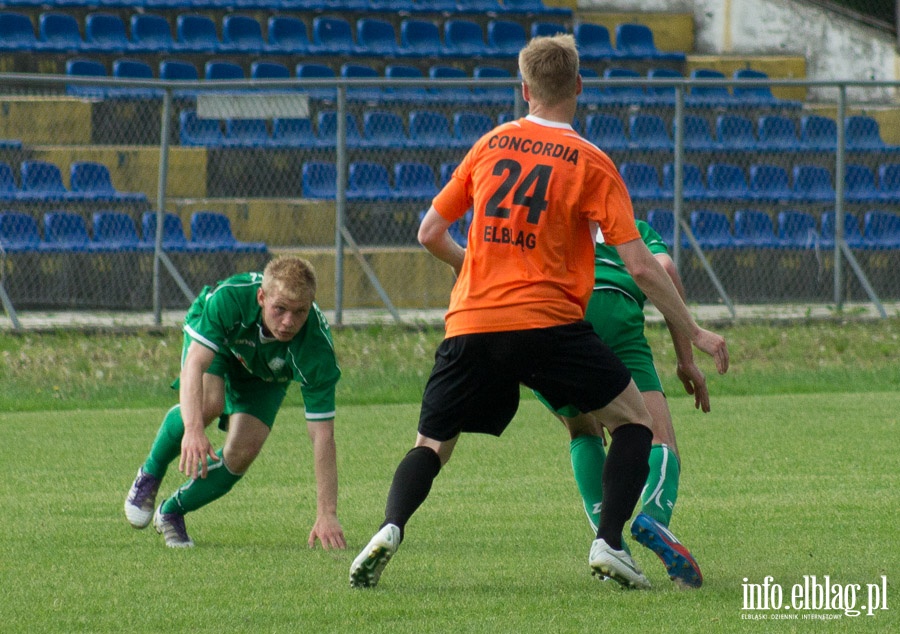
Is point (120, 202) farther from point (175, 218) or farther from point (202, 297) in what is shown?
point (202, 297)

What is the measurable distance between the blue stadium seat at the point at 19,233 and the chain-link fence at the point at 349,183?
0.02 metres

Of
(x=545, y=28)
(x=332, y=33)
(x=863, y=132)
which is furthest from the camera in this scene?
(x=545, y=28)

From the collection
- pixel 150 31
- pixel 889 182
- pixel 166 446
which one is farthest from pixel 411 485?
pixel 150 31

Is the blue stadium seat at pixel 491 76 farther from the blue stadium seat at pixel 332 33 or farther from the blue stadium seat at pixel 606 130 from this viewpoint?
the blue stadium seat at pixel 606 130

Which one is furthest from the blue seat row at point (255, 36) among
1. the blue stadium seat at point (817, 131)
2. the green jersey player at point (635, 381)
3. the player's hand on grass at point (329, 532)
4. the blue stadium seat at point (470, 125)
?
the green jersey player at point (635, 381)

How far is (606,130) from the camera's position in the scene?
15.9 metres

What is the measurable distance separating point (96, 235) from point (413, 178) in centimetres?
349

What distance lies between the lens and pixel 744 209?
51.7ft

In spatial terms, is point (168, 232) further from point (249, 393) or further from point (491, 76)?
point (249, 393)

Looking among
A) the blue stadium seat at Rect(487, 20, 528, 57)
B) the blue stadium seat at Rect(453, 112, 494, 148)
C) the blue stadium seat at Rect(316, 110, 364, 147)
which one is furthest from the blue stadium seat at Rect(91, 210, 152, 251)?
the blue stadium seat at Rect(487, 20, 528, 57)

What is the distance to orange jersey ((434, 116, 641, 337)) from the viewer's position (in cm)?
437

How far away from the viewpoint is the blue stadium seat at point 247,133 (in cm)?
1522

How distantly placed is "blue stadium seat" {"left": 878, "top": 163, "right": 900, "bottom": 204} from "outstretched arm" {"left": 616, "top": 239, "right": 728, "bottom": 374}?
12.2 metres

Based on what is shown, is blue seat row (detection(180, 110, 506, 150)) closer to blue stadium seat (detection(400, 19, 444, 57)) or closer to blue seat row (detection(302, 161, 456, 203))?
blue seat row (detection(302, 161, 456, 203))
